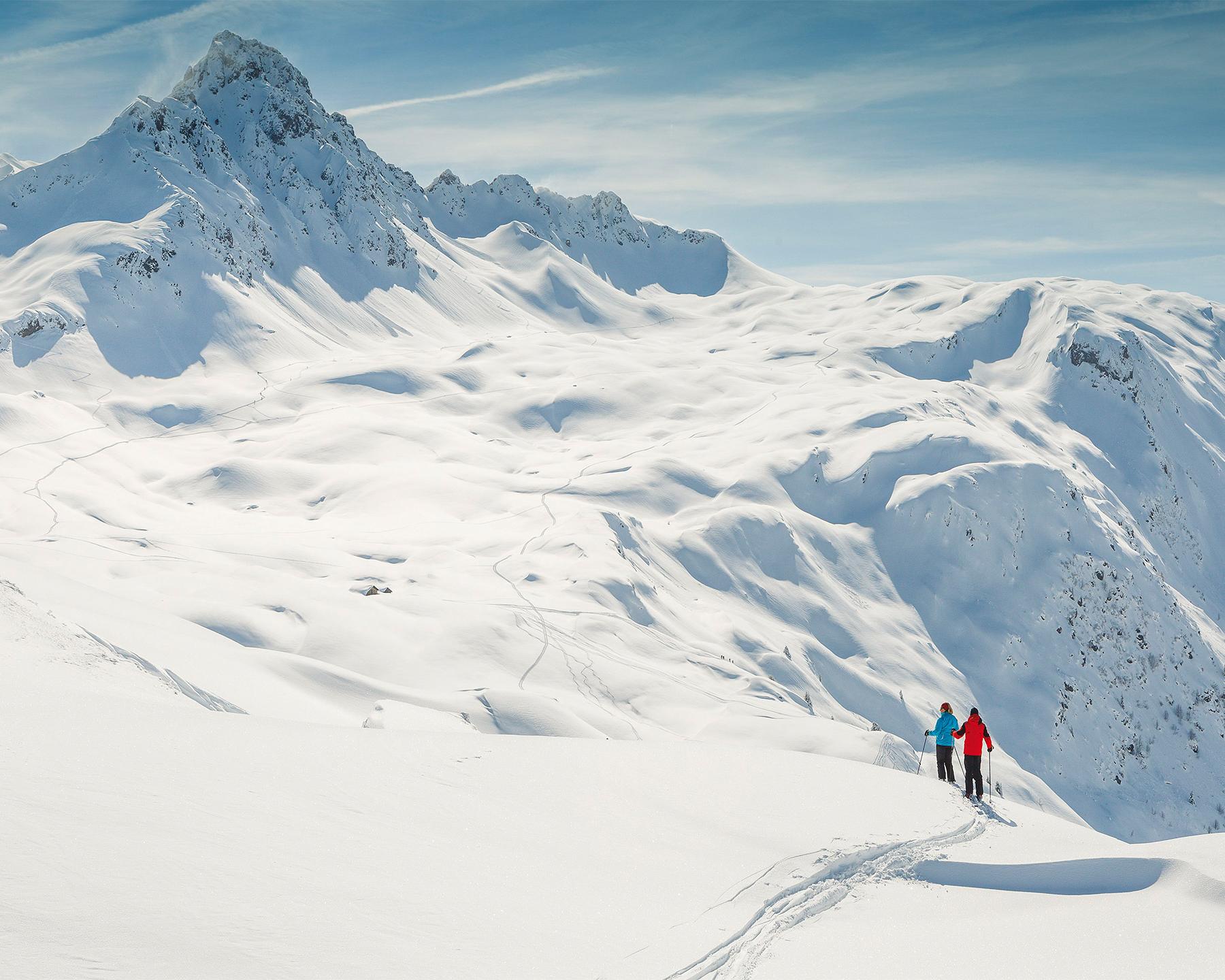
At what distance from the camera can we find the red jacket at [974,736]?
14477 millimetres

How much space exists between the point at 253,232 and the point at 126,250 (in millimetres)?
21389

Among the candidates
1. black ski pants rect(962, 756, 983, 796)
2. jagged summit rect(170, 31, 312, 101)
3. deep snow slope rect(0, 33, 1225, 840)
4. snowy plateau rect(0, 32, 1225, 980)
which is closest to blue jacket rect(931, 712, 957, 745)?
black ski pants rect(962, 756, 983, 796)

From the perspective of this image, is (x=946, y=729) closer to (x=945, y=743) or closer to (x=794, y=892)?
(x=945, y=743)

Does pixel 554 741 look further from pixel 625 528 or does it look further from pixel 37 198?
pixel 37 198

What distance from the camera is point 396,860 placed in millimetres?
8039

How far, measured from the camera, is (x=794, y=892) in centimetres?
943

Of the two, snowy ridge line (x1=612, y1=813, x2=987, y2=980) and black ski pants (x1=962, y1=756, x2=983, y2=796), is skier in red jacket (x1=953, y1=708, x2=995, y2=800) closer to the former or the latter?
black ski pants (x1=962, y1=756, x2=983, y2=796)

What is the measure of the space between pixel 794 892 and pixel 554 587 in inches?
1153

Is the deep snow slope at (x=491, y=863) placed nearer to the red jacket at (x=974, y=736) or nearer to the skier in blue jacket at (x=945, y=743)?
the red jacket at (x=974, y=736)

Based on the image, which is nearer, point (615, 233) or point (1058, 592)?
point (1058, 592)

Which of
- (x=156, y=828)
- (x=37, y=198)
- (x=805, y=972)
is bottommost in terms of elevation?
(x=805, y=972)

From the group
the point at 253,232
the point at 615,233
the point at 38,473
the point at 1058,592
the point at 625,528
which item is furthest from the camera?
the point at 615,233

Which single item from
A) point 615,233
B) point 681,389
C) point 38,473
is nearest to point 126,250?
point 38,473

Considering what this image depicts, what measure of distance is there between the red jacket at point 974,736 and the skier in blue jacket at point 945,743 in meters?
0.34
